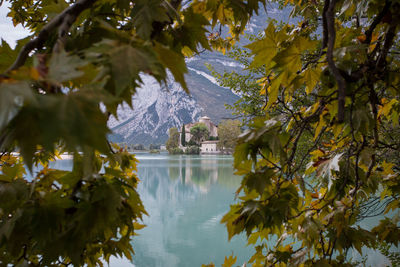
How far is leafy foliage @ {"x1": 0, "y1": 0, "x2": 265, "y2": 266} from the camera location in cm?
26

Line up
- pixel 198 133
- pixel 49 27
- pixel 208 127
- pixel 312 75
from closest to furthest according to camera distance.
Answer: pixel 49 27
pixel 312 75
pixel 198 133
pixel 208 127

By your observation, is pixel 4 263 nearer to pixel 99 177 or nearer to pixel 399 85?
pixel 99 177

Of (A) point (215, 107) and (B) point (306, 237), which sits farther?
(A) point (215, 107)

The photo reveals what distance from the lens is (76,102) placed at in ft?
0.88

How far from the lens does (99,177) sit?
1.87 feet

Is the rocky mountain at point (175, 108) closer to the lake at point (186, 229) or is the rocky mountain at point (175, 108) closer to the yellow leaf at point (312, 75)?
the lake at point (186, 229)

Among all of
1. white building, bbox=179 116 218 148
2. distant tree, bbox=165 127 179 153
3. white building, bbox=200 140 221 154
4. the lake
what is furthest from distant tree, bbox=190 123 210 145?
the lake

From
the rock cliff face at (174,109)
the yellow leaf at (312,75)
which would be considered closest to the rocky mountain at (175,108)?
the rock cliff face at (174,109)

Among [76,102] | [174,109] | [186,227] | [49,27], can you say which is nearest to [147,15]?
[49,27]

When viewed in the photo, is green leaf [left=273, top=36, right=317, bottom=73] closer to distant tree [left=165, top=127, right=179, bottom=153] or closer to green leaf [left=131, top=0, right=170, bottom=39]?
green leaf [left=131, top=0, right=170, bottom=39]

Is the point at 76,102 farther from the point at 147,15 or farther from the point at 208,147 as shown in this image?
the point at 208,147

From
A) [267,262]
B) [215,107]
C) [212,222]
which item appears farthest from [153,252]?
[215,107]

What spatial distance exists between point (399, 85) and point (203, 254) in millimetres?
5805

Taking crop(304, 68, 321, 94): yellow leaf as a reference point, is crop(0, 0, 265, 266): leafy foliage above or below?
below
